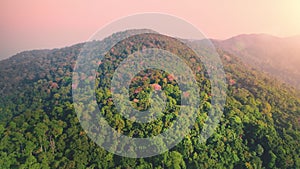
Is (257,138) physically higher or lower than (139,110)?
lower

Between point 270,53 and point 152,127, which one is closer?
point 152,127

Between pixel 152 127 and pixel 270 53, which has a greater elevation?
pixel 152 127

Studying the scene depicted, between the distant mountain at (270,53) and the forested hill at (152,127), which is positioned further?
the distant mountain at (270,53)

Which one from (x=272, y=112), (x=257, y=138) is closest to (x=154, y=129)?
(x=257, y=138)

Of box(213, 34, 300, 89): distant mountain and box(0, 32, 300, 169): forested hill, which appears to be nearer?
box(0, 32, 300, 169): forested hill

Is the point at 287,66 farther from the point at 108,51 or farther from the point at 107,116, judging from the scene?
the point at 107,116
